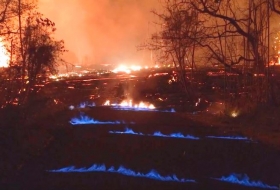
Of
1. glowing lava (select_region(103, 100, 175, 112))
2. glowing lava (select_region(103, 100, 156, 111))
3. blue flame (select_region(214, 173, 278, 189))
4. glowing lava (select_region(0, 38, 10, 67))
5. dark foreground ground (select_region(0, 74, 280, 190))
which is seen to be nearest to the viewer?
blue flame (select_region(214, 173, 278, 189))

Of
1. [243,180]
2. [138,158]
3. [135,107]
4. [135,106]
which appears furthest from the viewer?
[135,106]

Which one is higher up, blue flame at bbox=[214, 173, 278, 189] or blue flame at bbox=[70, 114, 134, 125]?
blue flame at bbox=[70, 114, 134, 125]

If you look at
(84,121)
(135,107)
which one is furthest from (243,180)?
(135,107)

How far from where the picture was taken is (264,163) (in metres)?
11.2

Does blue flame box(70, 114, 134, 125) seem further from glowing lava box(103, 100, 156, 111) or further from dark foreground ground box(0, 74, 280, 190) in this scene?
glowing lava box(103, 100, 156, 111)

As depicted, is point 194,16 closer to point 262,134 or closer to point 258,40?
point 258,40

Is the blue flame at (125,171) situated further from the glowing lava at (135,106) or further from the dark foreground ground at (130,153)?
the glowing lava at (135,106)

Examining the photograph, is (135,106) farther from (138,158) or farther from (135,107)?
(138,158)

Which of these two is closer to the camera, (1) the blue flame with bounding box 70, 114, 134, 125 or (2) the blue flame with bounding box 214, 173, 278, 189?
(2) the blue flame with bounding box 214, 173, 278, 189

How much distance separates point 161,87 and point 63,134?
12.7m

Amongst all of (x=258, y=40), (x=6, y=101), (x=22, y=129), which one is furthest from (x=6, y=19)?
(x=258, y=40)

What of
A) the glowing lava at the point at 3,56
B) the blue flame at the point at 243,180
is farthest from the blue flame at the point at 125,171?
the glowing lava at the point at 3,56

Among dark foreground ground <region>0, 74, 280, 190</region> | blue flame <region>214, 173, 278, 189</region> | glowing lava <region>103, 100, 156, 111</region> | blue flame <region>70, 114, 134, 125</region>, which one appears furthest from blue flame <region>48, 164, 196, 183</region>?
glowing lava <region>103, 100, 156, 111</region>

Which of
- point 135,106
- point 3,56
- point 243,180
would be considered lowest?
point 243,180
